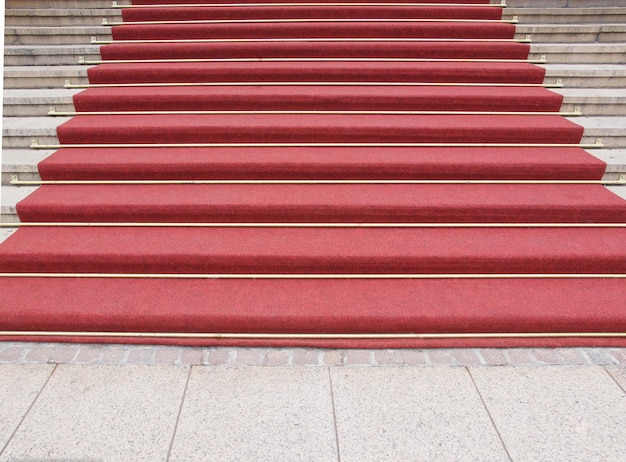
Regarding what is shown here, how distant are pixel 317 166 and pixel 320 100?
2.85 ft

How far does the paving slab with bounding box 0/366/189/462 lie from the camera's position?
1828 mm

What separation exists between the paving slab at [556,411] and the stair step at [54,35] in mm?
4747

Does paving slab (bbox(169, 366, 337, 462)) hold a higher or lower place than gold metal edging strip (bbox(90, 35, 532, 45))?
lower

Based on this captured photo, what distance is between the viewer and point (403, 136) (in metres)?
3.50

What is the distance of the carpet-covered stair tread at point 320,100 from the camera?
3.76 m

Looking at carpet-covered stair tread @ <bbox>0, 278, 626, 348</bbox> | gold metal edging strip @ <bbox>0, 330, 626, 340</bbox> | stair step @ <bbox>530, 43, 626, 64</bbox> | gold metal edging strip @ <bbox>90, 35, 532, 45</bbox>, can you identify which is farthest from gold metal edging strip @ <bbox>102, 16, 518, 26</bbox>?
gold metal edging strip @ <bbox>0, 330, 626, 340</bbox>

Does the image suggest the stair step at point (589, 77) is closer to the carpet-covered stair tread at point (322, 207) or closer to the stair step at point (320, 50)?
the stair step at point (320, 50)

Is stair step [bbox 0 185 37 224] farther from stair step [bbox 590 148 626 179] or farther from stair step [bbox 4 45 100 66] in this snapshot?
stair step [bbox 590 148 626 179]

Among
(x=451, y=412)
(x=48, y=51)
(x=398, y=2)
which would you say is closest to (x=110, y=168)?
→ (x=48, y=51)

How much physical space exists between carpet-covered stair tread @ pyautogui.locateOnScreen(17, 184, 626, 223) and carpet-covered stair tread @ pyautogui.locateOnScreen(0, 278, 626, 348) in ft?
1.79

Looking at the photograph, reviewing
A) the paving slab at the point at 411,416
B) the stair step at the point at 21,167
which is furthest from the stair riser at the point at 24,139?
the paving slab at the point at 411,416

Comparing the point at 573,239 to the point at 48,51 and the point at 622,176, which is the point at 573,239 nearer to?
the point at 622,176

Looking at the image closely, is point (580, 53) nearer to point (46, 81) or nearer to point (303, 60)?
point (303, 60)

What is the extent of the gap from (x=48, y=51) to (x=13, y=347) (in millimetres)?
3251
